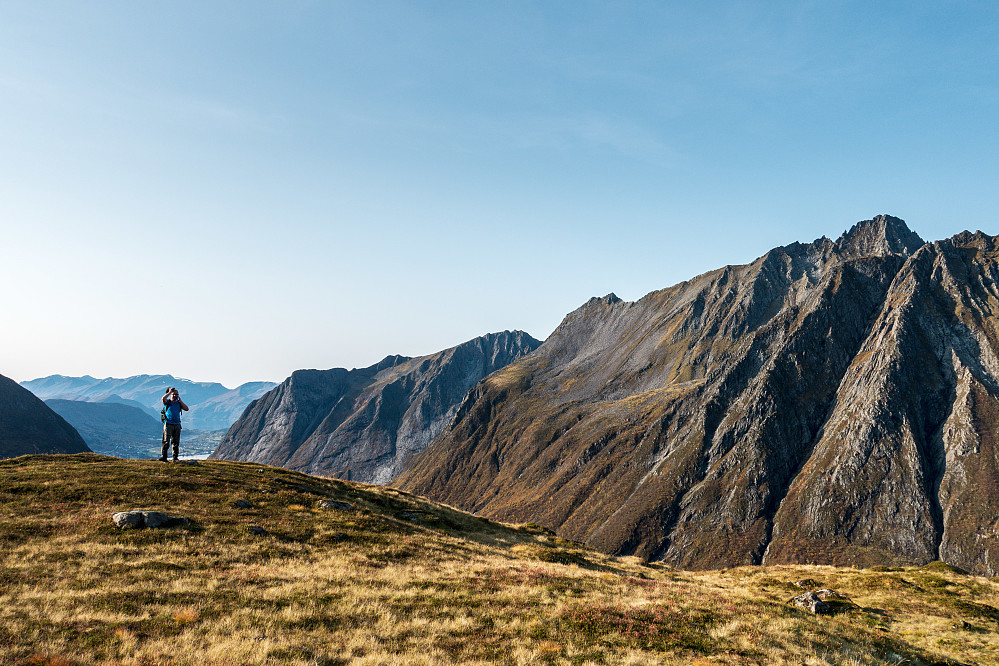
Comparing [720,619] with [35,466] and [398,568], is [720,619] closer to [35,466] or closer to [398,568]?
[398,568]

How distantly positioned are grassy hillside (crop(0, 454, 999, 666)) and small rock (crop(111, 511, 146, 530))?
53 centimetres

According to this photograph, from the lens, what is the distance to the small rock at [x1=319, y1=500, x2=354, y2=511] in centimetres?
4058

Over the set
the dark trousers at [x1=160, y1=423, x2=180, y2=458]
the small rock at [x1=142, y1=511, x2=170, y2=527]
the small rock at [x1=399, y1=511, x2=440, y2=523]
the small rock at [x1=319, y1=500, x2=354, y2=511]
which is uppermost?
the dark trousers at [x1=160, y1=423, x2=180, y2=458]

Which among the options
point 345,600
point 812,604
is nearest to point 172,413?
point 345,600

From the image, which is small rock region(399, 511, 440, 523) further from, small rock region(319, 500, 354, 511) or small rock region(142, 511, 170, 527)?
small rock region(142, 511, 170, 527)

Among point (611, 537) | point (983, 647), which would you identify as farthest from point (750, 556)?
point (983, 647)

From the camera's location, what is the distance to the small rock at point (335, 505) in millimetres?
40584

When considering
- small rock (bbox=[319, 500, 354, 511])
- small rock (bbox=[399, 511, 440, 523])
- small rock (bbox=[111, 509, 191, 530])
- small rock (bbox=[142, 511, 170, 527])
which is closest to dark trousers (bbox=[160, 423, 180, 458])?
small rock (bbox=[111, 509, 191, 530])

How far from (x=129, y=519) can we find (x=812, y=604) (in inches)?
1565

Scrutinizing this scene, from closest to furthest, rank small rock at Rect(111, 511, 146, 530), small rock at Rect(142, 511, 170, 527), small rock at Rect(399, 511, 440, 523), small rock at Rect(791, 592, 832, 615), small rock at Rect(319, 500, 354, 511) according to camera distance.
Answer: small rock at Rect(791, 592, 832, 615) < small rock at Rect(111, 511, 146, 530) < small rock at Rect(142, 511, 170, 527) < small rock at Rect(319, 500, 354, 511) < small rock at Rect(399, 511, 440, 523)

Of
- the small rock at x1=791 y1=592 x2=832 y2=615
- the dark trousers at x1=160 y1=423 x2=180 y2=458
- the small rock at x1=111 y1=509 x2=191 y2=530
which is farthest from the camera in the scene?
the dark trousers at x1=160 y1=423 x2=180 y2=458

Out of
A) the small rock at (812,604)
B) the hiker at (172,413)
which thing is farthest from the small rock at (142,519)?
the small rock at (812,604)

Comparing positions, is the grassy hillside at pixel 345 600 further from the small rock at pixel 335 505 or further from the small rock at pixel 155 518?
the small rock at pixel 155 518

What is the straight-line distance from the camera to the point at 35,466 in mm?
40750
